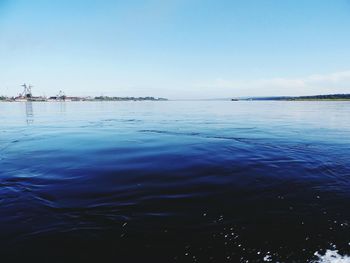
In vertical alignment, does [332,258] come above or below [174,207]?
below

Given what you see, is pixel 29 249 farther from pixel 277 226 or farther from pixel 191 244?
pixel 277 226

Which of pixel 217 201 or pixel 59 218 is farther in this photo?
pixel 217 201

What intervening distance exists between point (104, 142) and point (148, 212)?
36.6ft

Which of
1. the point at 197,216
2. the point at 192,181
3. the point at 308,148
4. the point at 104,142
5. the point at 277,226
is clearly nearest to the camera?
the point at 277,226

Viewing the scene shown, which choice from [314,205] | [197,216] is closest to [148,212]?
[197,216]

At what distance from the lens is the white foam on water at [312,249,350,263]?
185 inches

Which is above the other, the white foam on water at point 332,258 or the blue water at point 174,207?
the blue water at point 174,207

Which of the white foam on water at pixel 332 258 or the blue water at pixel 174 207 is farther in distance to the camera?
the blue water at pixel 174 207

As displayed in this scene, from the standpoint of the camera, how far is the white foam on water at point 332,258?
185 inches

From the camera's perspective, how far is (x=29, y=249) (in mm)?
4996

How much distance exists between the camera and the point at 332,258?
15.7 ft

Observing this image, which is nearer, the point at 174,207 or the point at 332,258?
the point at 332,258

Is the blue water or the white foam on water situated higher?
the blue water

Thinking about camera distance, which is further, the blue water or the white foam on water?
the blue water
